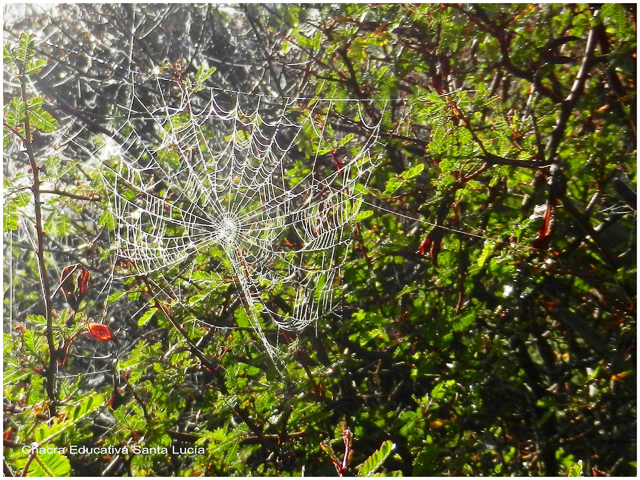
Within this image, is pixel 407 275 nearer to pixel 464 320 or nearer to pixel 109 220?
pixel 464 320

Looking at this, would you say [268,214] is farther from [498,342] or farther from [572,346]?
[572,346]

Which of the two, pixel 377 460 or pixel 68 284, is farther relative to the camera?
pixel 68 284

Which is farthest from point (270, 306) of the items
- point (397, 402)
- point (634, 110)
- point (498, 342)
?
point (634, 110)

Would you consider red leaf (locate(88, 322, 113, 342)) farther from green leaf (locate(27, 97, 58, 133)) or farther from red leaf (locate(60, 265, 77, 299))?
green leaf (locate(27, 97, 58, 133))

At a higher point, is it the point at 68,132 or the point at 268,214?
the point at 68,132

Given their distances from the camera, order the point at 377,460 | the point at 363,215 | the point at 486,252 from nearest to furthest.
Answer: the point at 377,460
the point at 486,252
the point at 363,215

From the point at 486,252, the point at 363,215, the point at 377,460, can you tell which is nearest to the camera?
the point at 377,460

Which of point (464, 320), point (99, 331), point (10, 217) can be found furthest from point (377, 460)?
point (10, 217)
